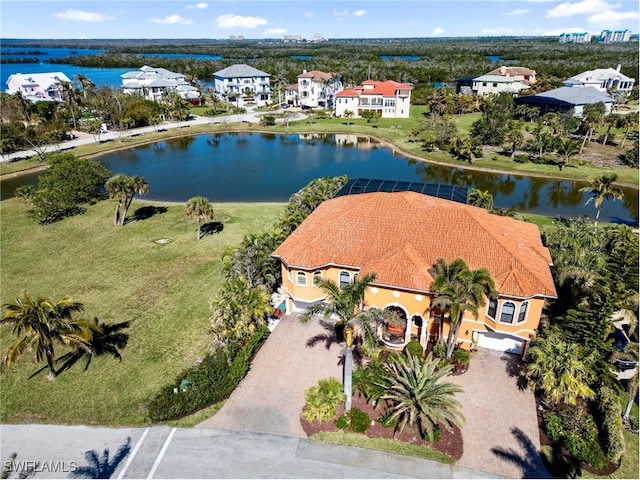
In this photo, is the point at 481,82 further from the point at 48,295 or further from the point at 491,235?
the point at 48,295

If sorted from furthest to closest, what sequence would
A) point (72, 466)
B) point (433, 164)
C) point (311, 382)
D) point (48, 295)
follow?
point (433, 164) < point (48, 295) < point (311, 382) < point (72, 466)

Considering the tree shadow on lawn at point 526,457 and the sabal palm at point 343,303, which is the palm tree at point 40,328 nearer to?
the sabal palm at point 343,303

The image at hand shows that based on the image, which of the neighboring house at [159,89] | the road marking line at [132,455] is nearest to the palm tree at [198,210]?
the road marking line at [132,455]

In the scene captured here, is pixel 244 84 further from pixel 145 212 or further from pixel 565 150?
pixel 565 150

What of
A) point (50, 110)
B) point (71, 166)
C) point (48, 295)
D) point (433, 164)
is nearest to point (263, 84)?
point (50, 110)

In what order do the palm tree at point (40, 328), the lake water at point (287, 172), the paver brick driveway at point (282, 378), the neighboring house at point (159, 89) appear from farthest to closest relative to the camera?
the neighboring house at point (159, 89) → the lake water at point (287, 172) → the paver brick driveway at point (282, 378) → the palm tree at point (40, 328)

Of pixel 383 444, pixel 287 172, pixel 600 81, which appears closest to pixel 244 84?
pixel 287 172
